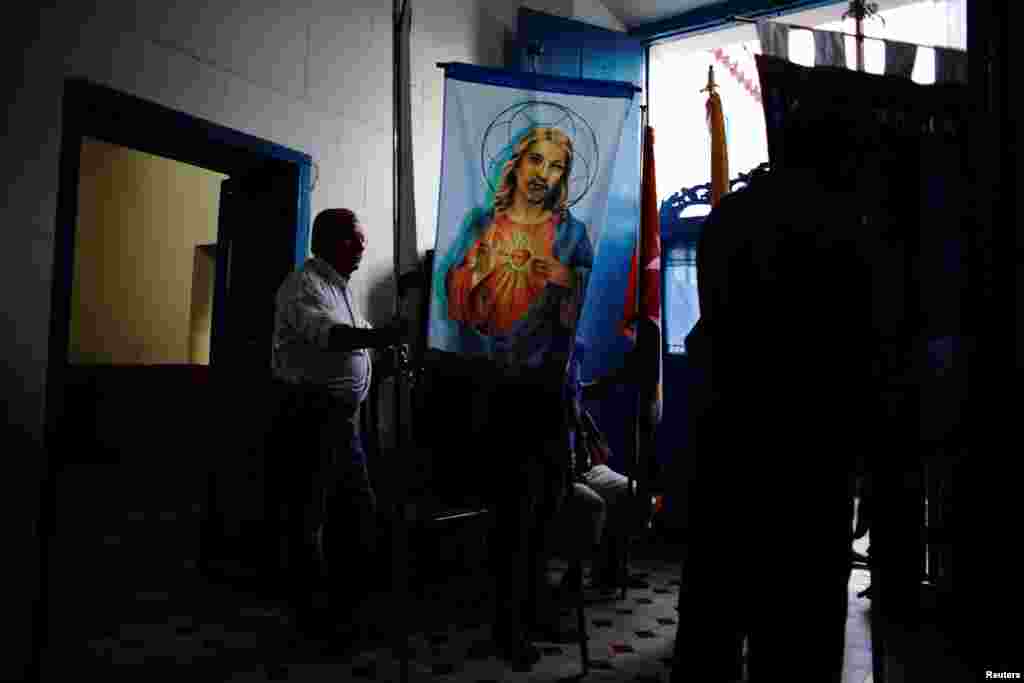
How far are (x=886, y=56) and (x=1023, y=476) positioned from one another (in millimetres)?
1336

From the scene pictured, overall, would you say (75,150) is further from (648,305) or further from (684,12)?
(684,12)

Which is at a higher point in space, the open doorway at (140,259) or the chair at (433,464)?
the open doorway at (140,259)

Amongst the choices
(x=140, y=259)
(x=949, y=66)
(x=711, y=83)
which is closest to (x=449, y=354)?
(x=949, y=66)

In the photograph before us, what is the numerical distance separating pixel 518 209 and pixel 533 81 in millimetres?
394

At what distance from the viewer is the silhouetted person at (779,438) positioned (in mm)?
1344

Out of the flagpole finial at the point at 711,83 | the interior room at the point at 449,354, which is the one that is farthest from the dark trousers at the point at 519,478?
the flagpole finial at the point at 711,83

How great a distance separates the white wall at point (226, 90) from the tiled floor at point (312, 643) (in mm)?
382

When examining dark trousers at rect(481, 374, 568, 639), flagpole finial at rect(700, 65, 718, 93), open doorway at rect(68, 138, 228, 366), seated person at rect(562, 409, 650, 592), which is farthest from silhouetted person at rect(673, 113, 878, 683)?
open doorway at rect(68, 138, 228, 366)

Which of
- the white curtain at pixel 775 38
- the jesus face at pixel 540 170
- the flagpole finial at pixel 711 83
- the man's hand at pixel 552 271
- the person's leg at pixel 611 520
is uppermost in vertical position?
the flagpole finial at pixel 711 83

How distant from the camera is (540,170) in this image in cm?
206

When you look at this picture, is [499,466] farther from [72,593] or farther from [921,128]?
[72,593]

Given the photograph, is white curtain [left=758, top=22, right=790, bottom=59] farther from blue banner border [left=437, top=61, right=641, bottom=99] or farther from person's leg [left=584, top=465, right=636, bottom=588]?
person's leg [left=584, top=465, right=636, bottom=588]

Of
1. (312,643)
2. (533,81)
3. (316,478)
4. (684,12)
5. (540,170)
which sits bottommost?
(312,643)

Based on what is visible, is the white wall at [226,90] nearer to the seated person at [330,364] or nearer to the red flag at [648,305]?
the seated person at [330,364]
